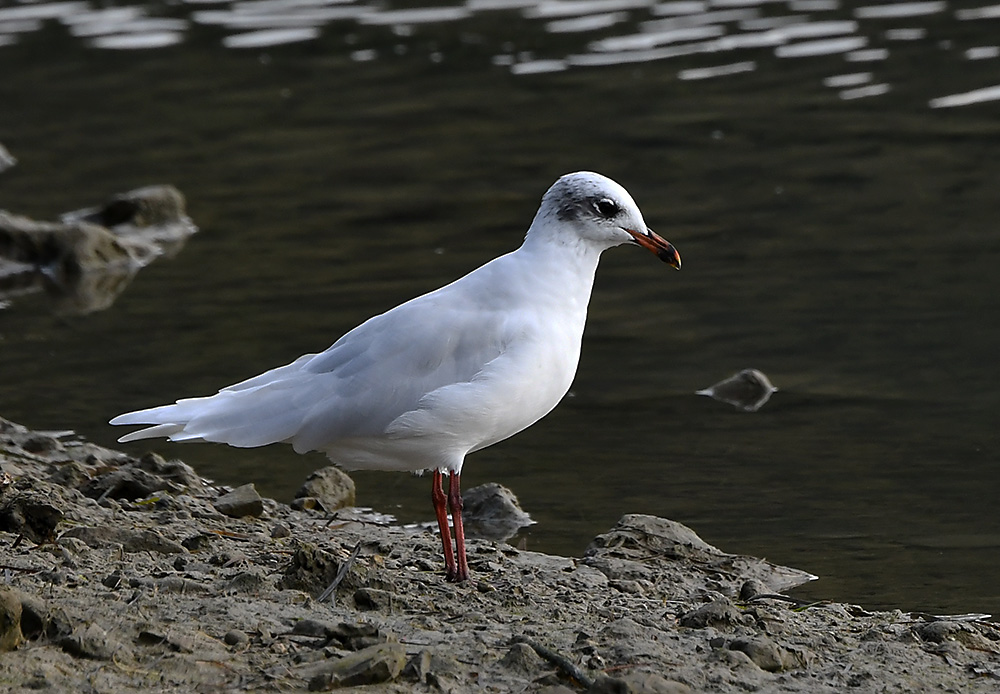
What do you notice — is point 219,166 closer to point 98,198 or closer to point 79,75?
point 98,198

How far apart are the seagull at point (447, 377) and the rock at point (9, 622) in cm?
127

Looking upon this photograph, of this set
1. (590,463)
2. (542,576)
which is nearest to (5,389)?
(590,463)

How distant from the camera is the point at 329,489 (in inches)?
286

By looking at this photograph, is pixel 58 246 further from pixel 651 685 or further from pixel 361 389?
pixel 651 685

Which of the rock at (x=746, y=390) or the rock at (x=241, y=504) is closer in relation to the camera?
the rock at (x=241, y=504)

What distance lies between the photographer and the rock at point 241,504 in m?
6.70

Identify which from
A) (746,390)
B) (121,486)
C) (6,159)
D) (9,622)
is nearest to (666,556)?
(121,486)

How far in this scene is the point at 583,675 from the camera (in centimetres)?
437

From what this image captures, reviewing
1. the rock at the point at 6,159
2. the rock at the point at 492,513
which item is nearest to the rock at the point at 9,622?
the rock at the point at 492,513

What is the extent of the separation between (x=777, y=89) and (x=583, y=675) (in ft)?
38.1

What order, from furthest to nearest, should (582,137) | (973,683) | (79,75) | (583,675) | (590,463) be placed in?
(79,75), (582,137), (590,463), (973,683), (583,675)

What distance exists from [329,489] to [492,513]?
746 millimetres

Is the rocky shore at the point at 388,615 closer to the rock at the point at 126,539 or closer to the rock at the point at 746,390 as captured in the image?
the rock at the point at 126,539

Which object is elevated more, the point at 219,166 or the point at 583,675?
the point at 583,675
